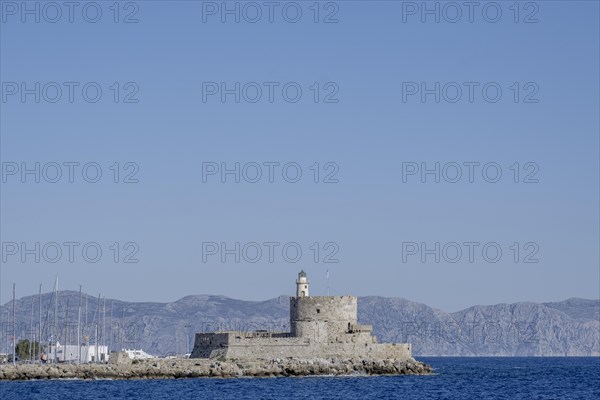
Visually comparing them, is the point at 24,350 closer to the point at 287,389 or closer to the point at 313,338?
the point at 313,338

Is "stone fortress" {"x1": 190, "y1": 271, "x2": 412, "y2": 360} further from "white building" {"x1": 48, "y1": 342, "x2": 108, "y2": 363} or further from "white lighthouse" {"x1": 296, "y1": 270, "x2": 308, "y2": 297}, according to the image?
"white building" {"x1": 48, "y1": 342, "x2": 108, "y2": 363}

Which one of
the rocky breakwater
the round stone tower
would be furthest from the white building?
the round stone tower

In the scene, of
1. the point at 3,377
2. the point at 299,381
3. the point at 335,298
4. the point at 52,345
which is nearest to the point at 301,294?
the point at 335,298

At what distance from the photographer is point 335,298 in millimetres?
72312

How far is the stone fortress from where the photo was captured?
7206 cm

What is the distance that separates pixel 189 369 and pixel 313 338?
7.14 m

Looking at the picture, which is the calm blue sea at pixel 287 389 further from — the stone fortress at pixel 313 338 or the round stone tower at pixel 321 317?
the round stone tower at pixel 321 317

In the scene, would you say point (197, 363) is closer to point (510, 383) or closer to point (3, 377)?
point (3, 377)

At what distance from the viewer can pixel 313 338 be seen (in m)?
72.0

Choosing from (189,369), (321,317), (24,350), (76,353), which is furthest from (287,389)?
(24,350)

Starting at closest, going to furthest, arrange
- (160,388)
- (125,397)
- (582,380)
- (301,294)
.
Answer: (125,397) → (160,388) → (301,294) → (582,380)

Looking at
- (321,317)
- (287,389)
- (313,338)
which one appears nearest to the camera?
(287,389)

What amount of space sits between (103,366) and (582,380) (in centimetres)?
3626

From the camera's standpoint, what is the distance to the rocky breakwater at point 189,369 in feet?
228
